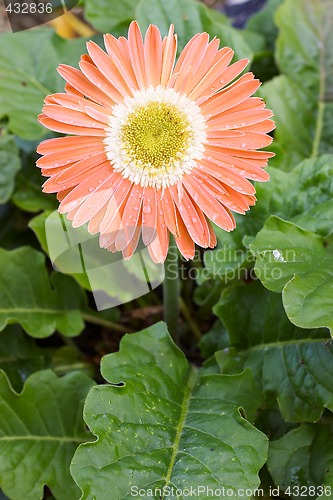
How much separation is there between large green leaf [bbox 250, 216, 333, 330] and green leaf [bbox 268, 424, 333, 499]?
315 millimetres

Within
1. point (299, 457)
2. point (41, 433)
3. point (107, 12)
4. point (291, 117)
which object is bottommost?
point (299, 457)

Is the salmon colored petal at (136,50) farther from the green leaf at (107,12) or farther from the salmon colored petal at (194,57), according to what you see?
the green leaf at (107,12)

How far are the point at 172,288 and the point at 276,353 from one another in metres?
0.25

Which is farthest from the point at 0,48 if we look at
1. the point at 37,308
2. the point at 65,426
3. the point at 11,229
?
the point at 65,426

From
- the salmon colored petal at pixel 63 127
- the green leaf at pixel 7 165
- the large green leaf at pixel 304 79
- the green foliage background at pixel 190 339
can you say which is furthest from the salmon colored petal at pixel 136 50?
the large green leaf at pixel 304 79

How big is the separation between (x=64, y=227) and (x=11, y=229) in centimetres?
45

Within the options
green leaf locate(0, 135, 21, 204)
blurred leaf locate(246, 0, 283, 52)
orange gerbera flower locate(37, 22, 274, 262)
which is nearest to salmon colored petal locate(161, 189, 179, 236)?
orange gerbera flower locate(37, 22, 274, 262)

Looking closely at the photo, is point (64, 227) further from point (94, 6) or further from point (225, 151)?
point (94, 6)

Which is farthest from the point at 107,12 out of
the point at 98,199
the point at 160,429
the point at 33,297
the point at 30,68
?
the point at 160,429

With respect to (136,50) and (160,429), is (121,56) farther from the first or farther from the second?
(160,429)

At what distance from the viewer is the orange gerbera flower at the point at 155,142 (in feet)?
3.11

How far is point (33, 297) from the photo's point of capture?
1.43 meters

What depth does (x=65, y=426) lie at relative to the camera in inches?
48.5

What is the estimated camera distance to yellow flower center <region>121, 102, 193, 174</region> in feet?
3.29
